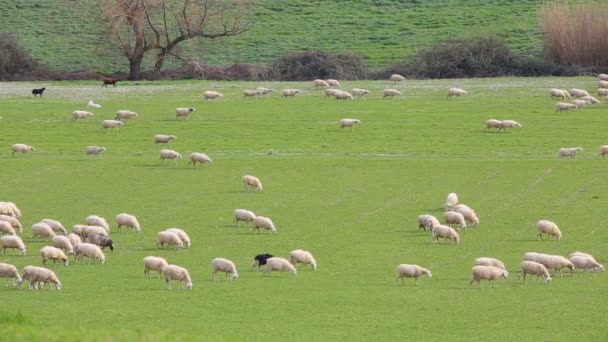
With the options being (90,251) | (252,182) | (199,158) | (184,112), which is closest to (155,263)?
(90,251)

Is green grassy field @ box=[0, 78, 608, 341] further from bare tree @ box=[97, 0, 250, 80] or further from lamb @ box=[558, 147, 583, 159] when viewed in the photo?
bare tree @ box=[97, 0, 250, 80]

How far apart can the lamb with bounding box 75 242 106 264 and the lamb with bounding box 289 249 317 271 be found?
3903 millimetres

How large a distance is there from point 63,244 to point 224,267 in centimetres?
399

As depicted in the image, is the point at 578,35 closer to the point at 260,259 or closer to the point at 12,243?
the point at 260,259

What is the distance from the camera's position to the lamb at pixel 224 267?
25438 mm

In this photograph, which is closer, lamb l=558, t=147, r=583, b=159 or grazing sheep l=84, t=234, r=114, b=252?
grazing sheep l=84, t=234, r=114, b=252

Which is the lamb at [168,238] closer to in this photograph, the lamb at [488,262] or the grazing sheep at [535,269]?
the lamb at [488,262]

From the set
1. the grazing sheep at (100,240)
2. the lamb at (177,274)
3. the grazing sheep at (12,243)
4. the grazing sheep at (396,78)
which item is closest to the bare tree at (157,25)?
the grazing sheep at (396,78)

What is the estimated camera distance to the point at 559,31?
6900 centimetres

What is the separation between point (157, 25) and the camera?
2815 inches

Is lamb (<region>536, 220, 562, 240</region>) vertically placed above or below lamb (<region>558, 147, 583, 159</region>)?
above

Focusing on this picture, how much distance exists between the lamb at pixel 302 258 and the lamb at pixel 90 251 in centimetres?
390

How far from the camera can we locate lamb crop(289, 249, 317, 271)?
26.6m

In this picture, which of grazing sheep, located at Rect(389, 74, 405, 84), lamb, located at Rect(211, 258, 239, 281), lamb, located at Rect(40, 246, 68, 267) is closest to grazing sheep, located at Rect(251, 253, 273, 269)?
lamb, located at Rect(211, 258, 239, 281)
